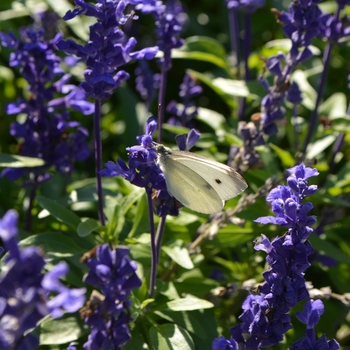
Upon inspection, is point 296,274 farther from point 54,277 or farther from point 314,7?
point 314,7

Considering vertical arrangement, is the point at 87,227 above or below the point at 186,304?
above

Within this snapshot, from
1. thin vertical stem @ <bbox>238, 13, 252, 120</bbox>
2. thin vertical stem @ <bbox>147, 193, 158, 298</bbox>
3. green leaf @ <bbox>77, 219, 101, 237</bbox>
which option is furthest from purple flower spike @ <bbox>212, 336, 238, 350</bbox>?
thin vertical stem @ <bbox>238, 13, 252, 120</bbox>

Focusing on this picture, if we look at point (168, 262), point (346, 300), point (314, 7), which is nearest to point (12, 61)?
point (168, 262)

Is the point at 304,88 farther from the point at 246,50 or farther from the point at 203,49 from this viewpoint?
the point at 203,49

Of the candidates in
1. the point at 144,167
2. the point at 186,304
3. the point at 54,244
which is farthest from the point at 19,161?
the point at 186,304

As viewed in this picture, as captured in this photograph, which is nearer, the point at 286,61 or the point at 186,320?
the point at 186,320

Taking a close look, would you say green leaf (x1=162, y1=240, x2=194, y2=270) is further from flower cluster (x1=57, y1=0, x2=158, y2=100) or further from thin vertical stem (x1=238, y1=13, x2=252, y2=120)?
thin vertical stem (x1=238, y1=13, x2=252, y2=120)

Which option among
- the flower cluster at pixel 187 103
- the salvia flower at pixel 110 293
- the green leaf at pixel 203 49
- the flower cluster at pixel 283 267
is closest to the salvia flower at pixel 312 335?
the flower cluster at pixel 283 267
